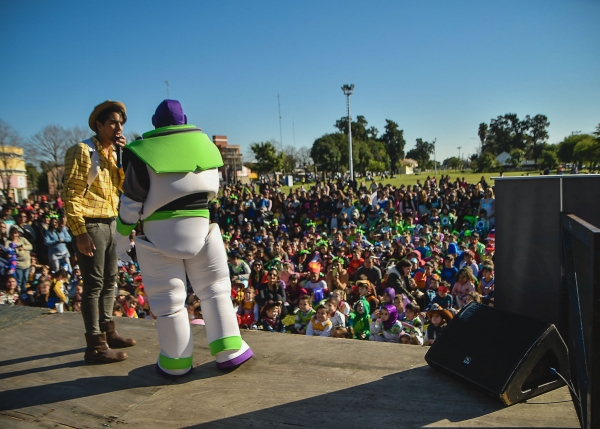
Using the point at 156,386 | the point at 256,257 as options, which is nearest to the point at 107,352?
the point at 156,386

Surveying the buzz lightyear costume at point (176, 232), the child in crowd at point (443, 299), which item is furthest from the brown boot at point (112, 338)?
the child in crowd at point (443, 299)

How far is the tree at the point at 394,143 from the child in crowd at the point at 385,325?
68601 millimetres

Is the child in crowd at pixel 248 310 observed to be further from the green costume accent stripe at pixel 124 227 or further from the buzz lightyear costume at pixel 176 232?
the green costume accent stripe at pixel 124 227

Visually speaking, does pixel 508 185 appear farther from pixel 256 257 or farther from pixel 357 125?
pixel 357 125

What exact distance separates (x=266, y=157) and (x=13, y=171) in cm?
2160

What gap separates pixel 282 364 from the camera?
2461 mm

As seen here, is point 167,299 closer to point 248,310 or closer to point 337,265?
point 248,310

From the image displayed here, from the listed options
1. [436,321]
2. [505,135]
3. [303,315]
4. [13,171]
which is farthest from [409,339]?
[505,135]

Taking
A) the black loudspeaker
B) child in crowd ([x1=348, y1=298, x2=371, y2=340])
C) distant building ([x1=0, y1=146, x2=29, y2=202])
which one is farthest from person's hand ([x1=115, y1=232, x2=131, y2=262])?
distant building ([x1=0, y1=146, x2=29, y2=202])

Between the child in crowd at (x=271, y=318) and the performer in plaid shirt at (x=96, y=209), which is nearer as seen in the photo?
the performer in plaid shirt at (x=96, y=209)

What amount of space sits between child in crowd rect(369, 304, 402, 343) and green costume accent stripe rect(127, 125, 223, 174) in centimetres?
344

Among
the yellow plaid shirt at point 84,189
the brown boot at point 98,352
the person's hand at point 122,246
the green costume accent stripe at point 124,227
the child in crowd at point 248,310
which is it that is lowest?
the child in crowd at point 248,310

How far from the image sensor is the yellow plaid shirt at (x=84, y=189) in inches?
96.6

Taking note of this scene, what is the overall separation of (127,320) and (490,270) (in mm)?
5085
